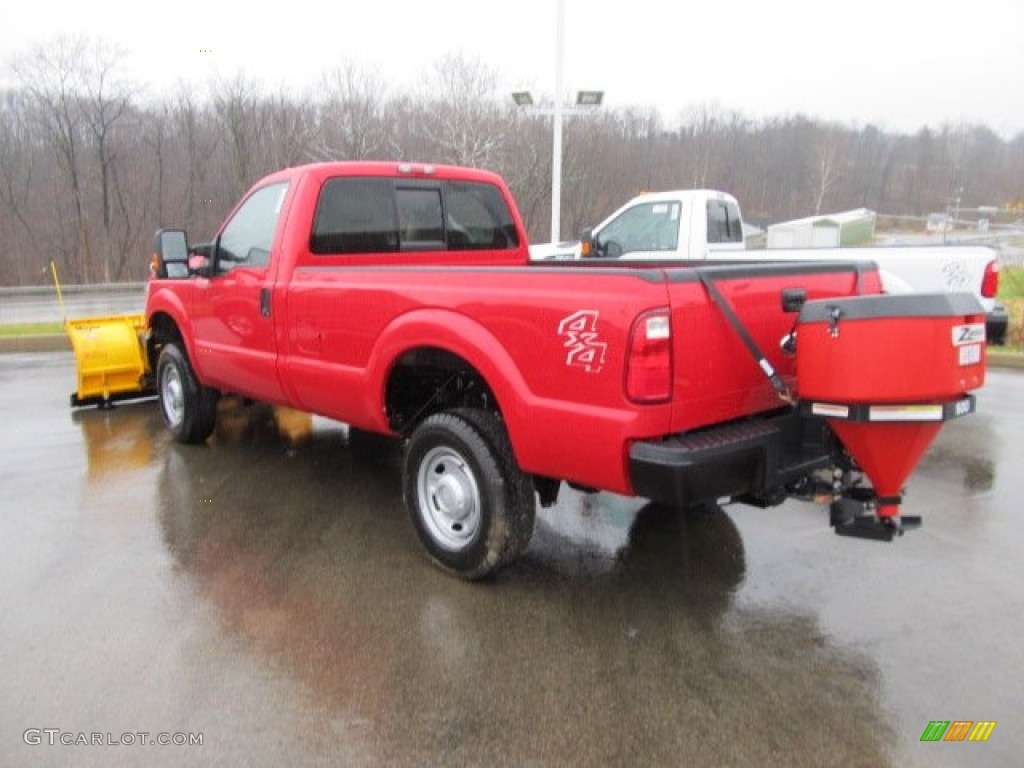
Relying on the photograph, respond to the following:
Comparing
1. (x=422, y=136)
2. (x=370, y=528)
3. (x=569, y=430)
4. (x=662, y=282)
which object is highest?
(x=422, y=136)

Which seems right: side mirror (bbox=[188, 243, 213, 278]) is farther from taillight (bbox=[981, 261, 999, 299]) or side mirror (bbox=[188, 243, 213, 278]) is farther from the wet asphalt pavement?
taillight (bbox=[981, 261, 999, 299])

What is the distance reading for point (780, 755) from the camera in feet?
8.42

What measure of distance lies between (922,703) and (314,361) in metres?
3.35

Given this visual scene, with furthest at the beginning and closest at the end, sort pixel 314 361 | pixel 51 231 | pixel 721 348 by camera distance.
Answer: pixel 51 231 < pixel 314 361 < pixel 721 348

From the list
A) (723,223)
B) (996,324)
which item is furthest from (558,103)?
(996,324)

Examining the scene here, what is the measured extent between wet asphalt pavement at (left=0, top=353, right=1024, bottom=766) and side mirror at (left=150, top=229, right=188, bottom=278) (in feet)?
4.96

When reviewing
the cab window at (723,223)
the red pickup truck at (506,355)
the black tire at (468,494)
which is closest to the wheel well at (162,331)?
the red pickup truck at (506,355)

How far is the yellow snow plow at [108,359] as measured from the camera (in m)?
7.45

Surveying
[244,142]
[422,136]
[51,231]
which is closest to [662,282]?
[422,136]

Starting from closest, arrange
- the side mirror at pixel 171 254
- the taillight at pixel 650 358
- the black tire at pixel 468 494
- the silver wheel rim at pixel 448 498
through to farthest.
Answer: the taillight at pixel 650 358 < the black tire at pixel 468 494 < the silver wheel rim at pixel 448 498 < the side mirror at pixel 171 254

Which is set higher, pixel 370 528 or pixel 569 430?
pixel 569 430

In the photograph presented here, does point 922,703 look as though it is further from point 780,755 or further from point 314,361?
point 314,361

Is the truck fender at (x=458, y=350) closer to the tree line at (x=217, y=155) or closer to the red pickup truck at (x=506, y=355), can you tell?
the red pickup truck at (x=506, y=355)

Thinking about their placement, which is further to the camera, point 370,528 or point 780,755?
point 370,528
